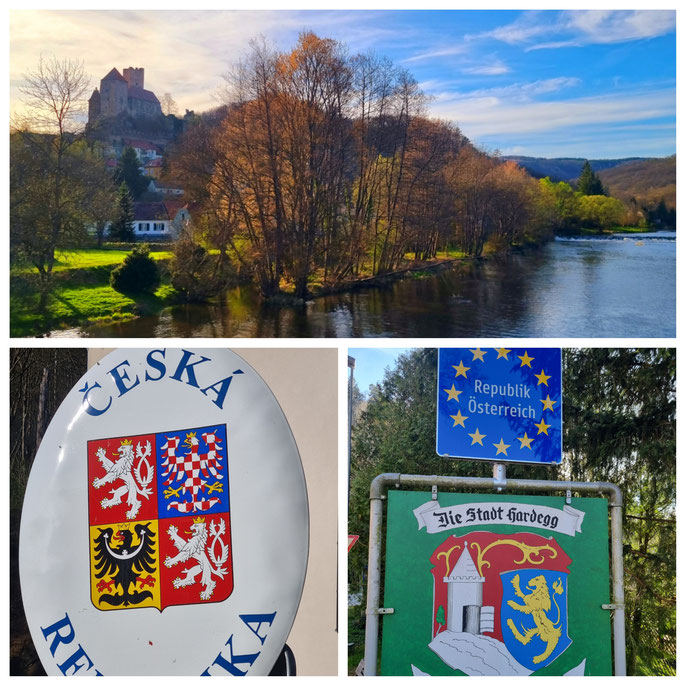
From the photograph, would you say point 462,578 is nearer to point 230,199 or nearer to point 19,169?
point 230,199

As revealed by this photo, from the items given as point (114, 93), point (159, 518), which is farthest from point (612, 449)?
point (114, 93)

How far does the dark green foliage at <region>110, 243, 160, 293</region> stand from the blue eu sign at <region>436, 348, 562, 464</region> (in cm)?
306

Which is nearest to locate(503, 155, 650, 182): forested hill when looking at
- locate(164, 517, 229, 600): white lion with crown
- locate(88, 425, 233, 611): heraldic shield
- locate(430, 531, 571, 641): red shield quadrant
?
locate(430, 531, 571, 641): red shield quadrant

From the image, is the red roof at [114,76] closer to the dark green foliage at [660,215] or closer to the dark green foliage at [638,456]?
the dark green foliage at [638,456]

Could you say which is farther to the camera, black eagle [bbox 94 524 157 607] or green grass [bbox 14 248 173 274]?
green grass [bbox 14 248 173 274]

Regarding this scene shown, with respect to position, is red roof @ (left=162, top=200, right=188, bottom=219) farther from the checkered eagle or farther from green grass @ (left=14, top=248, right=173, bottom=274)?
the checkered eagle

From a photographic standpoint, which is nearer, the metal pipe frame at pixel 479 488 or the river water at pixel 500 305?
the metal pipe frame at pixel 479 488

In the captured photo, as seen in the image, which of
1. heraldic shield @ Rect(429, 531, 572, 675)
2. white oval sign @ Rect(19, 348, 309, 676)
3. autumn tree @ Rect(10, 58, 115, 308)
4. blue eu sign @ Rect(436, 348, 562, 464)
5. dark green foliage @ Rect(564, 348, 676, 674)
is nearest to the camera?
Answer: white oval sign @ Rect(19, 348, 309, 676)

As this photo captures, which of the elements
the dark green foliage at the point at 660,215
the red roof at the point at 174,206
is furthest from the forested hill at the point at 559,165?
the red roof at the point at 174,206

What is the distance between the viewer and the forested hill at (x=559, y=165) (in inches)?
244

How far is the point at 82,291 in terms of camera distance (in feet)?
20.4

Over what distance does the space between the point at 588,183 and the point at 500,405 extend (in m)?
3.14

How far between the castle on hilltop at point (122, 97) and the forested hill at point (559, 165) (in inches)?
115

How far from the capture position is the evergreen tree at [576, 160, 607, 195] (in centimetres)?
633
